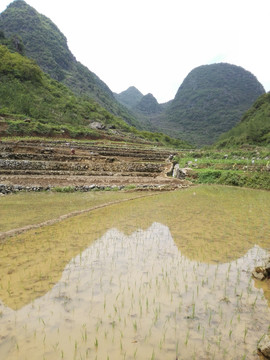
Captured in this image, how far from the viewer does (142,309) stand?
3.38 metres

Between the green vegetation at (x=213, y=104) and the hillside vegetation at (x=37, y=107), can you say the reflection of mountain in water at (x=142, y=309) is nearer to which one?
the hillside vegetation at (x=37, y=107)

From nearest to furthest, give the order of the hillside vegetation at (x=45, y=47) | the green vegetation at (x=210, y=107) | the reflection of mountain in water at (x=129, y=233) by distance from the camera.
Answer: the reflection of mountain in water at (x=129, y=233)
the hillside vegetation at (x=45, y=47)
the green vegetation at (x=210, y=107)

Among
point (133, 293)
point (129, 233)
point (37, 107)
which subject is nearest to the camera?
point (133, 293)

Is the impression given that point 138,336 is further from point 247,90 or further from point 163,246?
point 247,90

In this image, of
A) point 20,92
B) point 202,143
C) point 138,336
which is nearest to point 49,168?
point 138,336

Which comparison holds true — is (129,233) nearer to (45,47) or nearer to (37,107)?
(37,107)

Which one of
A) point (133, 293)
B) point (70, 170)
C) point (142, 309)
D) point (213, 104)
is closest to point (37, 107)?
point (70, 170)

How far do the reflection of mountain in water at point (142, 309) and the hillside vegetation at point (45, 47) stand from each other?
305ft

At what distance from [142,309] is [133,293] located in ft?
1.37

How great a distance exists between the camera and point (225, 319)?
3.17m

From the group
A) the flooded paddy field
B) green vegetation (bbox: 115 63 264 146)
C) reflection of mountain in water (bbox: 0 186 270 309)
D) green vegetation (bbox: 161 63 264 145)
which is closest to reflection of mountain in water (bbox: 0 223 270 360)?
the flooded paddy field

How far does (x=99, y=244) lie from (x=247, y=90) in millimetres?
203453

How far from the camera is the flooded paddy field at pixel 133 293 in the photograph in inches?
107

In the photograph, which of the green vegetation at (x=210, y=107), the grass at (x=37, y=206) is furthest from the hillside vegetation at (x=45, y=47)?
the grass at (x=37, y=206)
